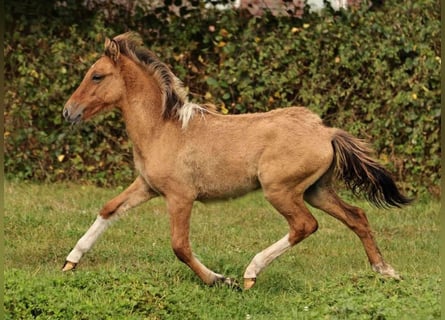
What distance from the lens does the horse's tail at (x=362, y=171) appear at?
7.72 metres

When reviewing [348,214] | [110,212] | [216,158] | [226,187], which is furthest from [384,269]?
[110,212]

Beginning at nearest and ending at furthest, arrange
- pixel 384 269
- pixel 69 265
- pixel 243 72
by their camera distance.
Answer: pixel 384 269 → pixel 69 265 → pixel 243 72

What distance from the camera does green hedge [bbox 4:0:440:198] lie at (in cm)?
1197

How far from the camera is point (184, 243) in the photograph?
7543 millimetres

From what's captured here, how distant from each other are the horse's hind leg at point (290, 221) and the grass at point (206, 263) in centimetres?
22

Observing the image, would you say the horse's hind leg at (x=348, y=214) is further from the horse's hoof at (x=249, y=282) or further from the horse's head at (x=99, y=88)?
the horse's head at (x=99, y=88)

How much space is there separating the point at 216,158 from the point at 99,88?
115cm

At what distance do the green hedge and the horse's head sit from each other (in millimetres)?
4455

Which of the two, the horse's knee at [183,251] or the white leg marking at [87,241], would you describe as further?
the white leg marking at [87,241]

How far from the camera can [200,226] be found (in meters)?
10.2

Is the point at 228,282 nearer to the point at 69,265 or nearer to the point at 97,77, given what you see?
the point at 69,265

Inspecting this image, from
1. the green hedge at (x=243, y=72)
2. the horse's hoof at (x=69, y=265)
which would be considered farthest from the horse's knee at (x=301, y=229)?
the green hedge at (x=243, y=72)

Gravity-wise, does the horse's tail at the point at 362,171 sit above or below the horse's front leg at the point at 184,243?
above

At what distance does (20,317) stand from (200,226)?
12.9ft
